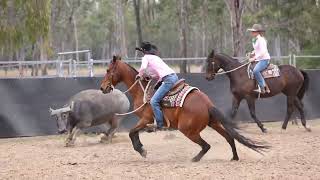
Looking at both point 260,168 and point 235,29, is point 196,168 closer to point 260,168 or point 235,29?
point 260,168

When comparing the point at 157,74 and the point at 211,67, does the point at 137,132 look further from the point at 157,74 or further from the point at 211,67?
the point at 211,67

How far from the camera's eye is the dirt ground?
8.09 metres

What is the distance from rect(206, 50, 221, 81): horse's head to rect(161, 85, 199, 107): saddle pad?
4405 millimetres

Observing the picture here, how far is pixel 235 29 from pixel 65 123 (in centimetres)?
1239

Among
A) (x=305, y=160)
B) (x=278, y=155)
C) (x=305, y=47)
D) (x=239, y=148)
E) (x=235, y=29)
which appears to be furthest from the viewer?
(x=305, y=47)

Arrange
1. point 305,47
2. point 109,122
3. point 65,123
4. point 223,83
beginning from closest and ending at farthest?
point 65,123
point 109,122
point 223,83
point 305,47

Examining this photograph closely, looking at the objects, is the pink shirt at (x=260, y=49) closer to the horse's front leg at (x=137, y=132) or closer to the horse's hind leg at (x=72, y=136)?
the horse's hind leg at (x=72, y=136)

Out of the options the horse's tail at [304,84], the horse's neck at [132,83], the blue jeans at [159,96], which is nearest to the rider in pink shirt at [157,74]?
the blue jeans at [159,96]

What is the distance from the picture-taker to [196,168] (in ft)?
27.7

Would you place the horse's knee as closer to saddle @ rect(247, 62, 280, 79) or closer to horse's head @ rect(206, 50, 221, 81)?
horse's head @ rect(206, 50, 221, 81)

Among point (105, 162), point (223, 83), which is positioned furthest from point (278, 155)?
point (223, 83)

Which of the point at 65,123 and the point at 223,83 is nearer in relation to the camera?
the point at 65,123

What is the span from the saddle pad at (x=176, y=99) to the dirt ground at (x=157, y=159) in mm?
913

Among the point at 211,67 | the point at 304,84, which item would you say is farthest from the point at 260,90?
the point at 304,84
